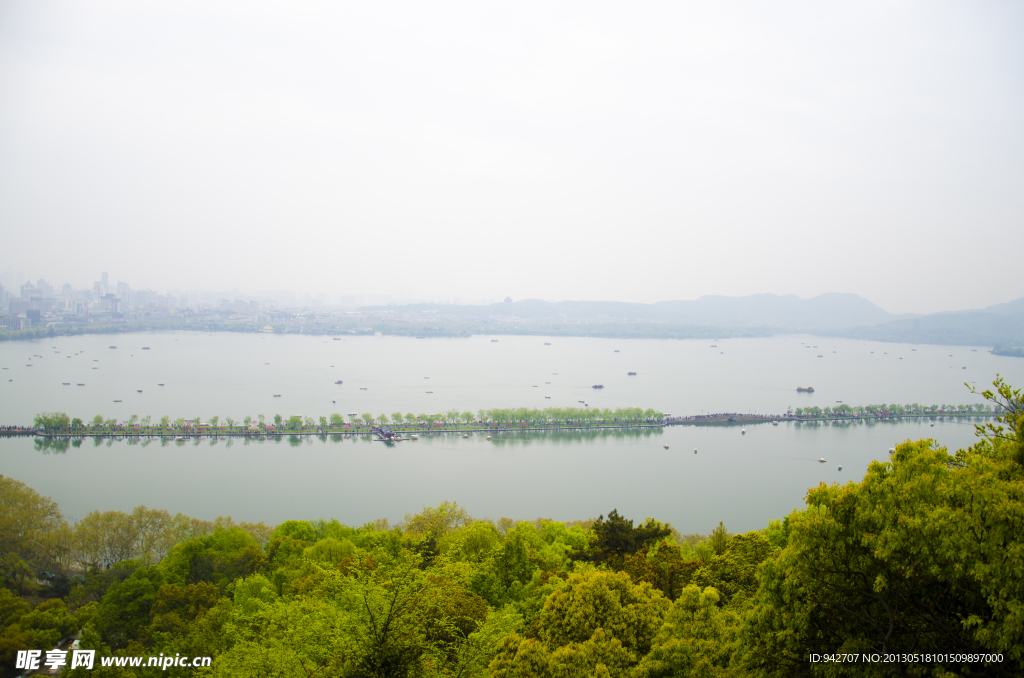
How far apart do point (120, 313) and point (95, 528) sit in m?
40.6

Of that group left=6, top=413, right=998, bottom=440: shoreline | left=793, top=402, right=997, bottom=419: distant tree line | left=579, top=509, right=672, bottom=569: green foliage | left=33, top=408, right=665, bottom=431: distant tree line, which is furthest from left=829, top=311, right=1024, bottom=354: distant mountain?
left=579, top=509, right=672, bottom=569: green foliage

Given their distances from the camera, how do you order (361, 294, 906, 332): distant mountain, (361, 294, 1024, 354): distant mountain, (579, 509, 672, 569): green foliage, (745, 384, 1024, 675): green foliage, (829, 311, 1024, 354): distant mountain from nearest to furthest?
(745, 384, 1024, 675): green foliage
(579, 509, 672, 569): green foliage
(829, 311, 1024, 354): distant mountain
(361, 294, 1024, 354): distant mountain
(361, 294, 906, 332): distant mountain

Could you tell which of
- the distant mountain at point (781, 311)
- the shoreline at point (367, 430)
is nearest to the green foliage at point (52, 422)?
the shoreline at point (367, 430)

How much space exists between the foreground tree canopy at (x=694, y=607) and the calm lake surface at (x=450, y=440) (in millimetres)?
4210

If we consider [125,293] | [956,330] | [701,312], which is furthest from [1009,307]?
[125,293]

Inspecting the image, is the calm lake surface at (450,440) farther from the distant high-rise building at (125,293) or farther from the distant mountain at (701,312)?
the distant mountain at (701,312)

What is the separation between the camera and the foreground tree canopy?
1323 mm

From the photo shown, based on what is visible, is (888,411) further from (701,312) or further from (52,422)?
(701,312)

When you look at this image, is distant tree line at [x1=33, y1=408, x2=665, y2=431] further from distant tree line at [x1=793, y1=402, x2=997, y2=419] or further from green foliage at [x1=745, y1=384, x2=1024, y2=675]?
green foliage at [x1=745, y1=384, x2=1024, y2=675]

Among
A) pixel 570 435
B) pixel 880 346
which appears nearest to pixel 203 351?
pixel 570 435

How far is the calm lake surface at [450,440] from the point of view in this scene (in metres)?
8.28

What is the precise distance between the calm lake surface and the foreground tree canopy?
4.21 m

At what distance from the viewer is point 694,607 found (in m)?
2.12

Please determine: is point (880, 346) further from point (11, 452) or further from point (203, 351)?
point (11, 452)
